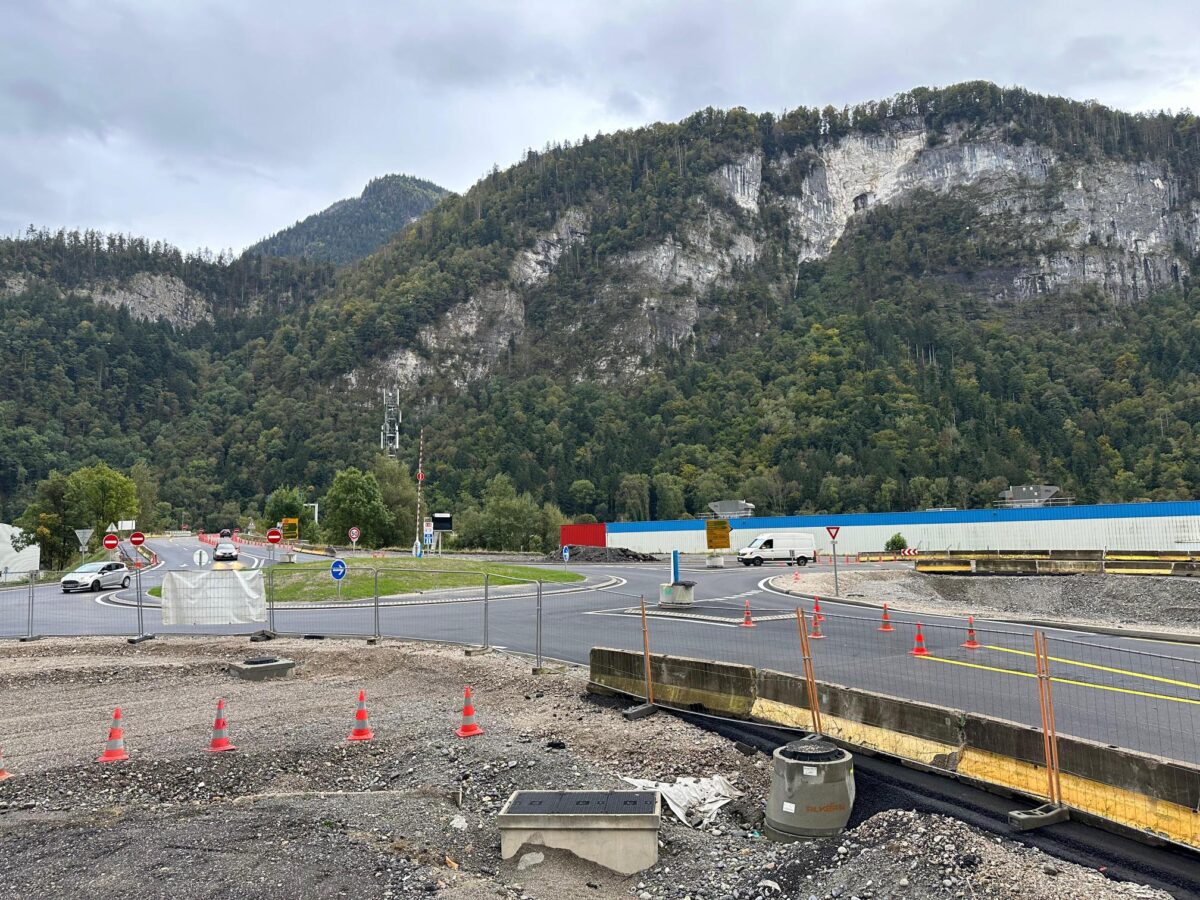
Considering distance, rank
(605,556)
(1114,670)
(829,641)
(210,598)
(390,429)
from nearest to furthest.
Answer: (1114,670) → (829,641) → (210,598) → (605,556) → (390,429)

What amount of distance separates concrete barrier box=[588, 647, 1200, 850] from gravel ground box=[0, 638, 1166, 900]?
2.49 feet

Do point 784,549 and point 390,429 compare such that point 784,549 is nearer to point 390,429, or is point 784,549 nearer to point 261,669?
point 261,669

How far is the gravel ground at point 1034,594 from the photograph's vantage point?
27.5 metres

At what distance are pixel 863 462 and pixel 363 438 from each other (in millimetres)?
110910

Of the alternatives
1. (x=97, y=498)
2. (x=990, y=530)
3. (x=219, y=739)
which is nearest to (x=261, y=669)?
(x=219, y=739)

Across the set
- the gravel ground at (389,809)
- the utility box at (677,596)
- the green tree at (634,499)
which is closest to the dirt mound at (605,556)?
the utility box at (677,596)

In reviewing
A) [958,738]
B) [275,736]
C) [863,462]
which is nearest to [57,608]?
[275,736]

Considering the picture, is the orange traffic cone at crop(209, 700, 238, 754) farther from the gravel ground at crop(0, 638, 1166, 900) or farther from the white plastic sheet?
the white plastic sheet

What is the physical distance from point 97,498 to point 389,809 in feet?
257

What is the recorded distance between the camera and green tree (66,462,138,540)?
72.6 m

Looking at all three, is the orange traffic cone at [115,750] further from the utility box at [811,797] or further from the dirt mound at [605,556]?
the dirt mound at [605,556]

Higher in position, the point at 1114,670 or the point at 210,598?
the point at 210,598

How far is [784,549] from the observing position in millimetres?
55281

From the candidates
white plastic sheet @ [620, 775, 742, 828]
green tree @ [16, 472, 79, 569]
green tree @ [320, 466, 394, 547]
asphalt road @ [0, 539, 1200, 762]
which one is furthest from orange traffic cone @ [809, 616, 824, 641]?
green tree @ [16, 472, 79, 569]
